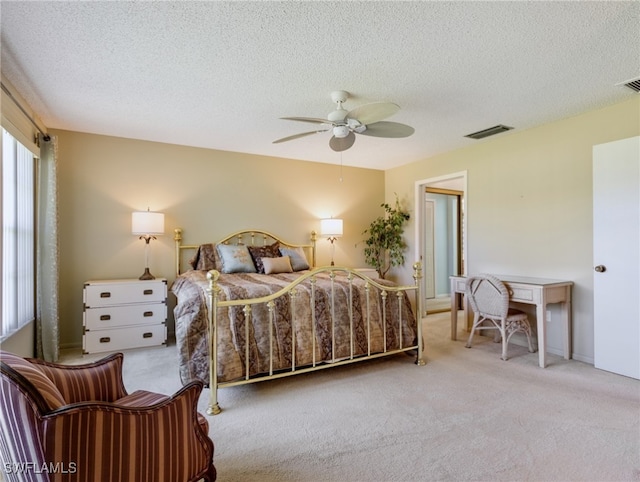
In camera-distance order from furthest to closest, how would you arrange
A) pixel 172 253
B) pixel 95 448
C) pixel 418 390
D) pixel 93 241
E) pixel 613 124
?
pixel 172 253 < pixel 93 241 < pixel 613 124 < pixel 418 390 < pixel 95 448

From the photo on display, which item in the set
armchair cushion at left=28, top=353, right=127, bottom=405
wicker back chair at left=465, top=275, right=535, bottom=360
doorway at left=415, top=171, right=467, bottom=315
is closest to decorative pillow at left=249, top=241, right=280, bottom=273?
wicker back chair at left=465, top=275, right=535, bottom=360

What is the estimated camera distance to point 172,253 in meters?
4.29

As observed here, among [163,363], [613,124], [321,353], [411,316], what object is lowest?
[163,363]

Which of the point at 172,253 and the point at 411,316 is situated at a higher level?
the point at 172,253

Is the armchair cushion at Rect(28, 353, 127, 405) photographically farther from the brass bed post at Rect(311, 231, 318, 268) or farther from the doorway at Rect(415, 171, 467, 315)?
the doorway at Rect(415, 171, 467, 315)

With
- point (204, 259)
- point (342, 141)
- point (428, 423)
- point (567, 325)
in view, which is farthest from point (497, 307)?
point (204, 259)

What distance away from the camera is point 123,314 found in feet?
11.9

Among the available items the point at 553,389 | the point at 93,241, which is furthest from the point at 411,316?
the point at 93,241

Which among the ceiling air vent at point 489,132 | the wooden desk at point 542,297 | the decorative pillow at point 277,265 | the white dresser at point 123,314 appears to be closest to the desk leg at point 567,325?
the wooden desk at point 542,297

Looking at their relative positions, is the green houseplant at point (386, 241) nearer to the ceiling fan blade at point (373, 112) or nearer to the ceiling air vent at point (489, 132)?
the ceiling air vent at point (489, 132)

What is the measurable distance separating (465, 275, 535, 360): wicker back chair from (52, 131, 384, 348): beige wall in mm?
2357

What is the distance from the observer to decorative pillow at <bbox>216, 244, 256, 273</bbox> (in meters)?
4.03

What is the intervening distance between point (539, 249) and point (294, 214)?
10.4 feet

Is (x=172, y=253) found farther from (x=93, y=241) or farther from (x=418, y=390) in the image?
(x=418, y=390)
